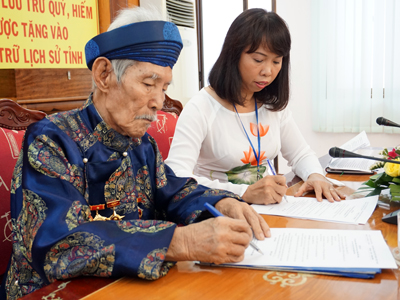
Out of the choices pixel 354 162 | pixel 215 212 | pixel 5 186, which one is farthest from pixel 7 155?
pixel 354 162

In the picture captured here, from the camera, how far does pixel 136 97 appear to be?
1062mm

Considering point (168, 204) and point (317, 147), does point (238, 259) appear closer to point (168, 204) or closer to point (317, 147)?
point (168, 204)

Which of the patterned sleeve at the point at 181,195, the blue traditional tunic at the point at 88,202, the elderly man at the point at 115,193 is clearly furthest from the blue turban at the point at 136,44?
the patterned sleeve at the point at 181,195

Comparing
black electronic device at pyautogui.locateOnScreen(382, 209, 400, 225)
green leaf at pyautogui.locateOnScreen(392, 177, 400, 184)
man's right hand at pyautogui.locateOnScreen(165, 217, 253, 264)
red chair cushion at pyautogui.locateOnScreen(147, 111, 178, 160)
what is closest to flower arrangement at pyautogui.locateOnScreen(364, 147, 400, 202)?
green leaf at pyautogui.locateOnScreen(392, 177, 400, 184)

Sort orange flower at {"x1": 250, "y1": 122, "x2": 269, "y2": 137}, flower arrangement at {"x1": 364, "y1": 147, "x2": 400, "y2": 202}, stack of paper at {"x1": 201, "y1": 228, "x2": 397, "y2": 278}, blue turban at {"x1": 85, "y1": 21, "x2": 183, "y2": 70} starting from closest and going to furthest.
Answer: stack of paper at {"x1": 201, "y1": 228, "x2": 397, "y2": 278}
blue turban at {"x1": 85, "y1": 21, "x2": 183, "y2": 70}
flower arrangement at {"x1": 364, "y1": 147, "x2": 400, "y2": 202}
orange flower at {"x1": 250, "y1": 122, "x2": 269, "y2": 137}

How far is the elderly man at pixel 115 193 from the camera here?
822 mm

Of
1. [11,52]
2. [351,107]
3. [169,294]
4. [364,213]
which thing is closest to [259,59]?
[364,213]

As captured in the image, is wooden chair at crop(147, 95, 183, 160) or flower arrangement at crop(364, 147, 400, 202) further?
wooden chair at crop(147, 95, 183, 160)

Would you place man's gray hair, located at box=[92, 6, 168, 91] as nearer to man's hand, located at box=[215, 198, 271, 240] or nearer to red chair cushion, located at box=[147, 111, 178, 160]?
man's hand, located at box=[215, 198, 271, 240]

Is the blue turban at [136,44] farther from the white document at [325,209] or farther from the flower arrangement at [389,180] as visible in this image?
the flower arrangement at [389,180]

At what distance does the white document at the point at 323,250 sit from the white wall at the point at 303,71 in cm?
388

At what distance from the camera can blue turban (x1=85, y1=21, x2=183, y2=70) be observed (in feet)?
3.34

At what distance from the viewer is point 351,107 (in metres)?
4.52

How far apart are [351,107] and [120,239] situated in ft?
13.7
